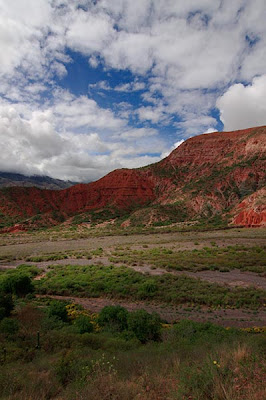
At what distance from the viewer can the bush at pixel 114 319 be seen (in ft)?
32.2

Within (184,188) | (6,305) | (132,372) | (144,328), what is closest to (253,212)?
(184,188)

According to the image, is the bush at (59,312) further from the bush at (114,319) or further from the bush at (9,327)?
the bush at (9,327)

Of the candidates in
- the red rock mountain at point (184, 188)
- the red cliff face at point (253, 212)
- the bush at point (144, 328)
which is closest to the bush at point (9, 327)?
the bush at point (144, 328)

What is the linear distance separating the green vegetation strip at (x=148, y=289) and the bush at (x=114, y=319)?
3.96 m

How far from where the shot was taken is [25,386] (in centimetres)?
433

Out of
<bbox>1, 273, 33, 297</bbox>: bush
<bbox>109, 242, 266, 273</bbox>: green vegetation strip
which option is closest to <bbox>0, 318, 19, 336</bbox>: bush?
<bbox>1, 273, 33, 297</bbox>: bush

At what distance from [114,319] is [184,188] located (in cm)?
7305

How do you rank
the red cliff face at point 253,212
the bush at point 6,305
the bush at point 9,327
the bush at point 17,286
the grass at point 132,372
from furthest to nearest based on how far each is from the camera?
the red cliff face at point 253,212 < the bush at point 17,286 < the bush at point 6,305 < the bush at point 9,327 < the grass at point 132,372

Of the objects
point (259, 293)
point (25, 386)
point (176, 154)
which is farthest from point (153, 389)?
point (176, 154)

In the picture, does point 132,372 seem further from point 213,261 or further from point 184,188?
point 184,188

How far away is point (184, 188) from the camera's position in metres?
80.2

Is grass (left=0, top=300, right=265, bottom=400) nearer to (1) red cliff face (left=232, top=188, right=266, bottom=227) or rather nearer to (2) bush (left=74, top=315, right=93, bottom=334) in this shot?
(2) bush (left=74, top=315, right=93, bottom=334)

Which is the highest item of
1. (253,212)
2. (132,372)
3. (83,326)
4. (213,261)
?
(253,212)

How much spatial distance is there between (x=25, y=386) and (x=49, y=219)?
80.3 m
